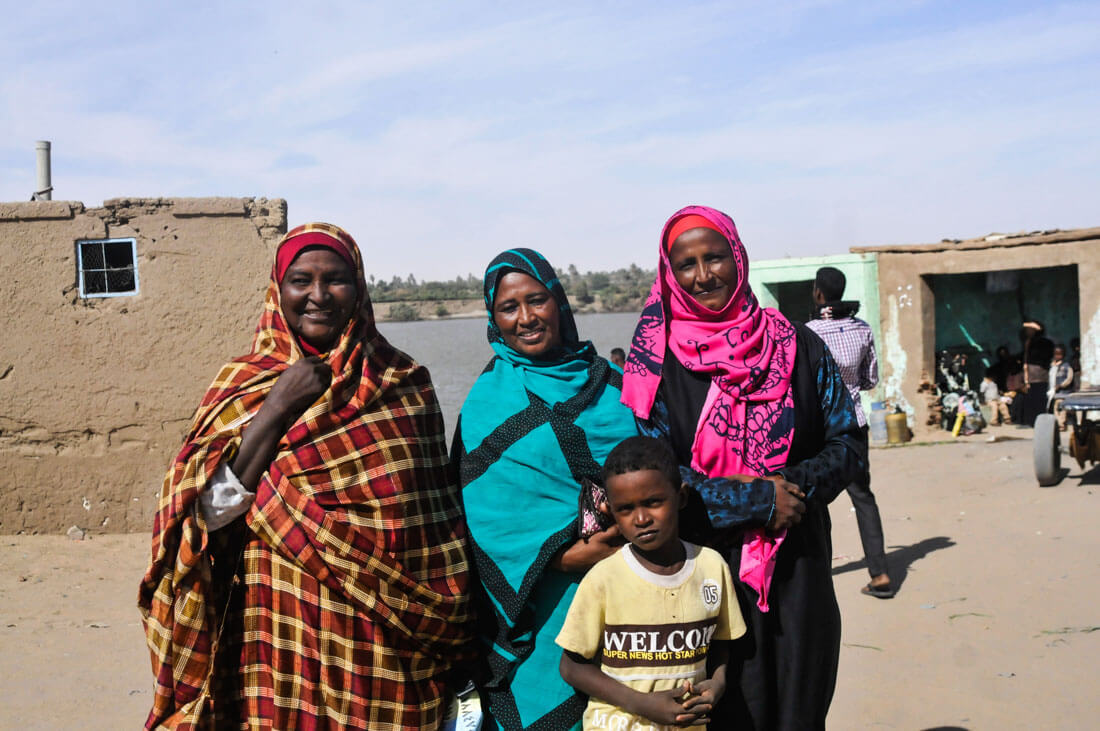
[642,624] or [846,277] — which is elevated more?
[846,277]

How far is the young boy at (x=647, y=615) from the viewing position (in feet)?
7.02

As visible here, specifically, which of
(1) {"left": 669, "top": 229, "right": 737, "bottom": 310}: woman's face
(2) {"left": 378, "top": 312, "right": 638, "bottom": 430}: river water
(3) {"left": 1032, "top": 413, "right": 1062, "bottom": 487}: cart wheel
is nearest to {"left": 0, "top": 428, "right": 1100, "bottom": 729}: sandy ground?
(3) {"left": 1032, "top": 413, "right": 1062, "bottom": 487}: cart wheel

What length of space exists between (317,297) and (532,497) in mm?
720

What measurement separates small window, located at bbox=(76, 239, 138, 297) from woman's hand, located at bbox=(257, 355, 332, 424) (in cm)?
573

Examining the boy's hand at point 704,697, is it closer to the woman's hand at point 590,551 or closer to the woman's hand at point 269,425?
the woman's hand at point 590,551

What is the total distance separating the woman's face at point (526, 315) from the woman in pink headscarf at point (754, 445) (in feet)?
0.76

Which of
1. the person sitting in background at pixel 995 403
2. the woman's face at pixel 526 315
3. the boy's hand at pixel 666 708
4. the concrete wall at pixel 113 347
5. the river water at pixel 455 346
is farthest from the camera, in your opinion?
the river water at pixel 455 346

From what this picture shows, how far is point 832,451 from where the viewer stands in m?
2.33

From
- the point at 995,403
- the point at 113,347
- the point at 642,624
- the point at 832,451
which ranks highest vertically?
the point at 113,347

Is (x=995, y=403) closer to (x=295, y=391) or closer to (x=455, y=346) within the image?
(x=455, y=346)

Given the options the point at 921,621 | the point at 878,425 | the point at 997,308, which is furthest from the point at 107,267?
the point at 997,308

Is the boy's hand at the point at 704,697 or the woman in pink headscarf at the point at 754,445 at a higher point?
the woman in pink headscarf at the point at 754,445

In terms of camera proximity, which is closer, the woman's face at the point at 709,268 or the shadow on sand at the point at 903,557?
the woman's face at the point at 709,268

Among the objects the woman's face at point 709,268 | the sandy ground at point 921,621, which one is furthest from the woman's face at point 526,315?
the sandy ground at point 921,621
